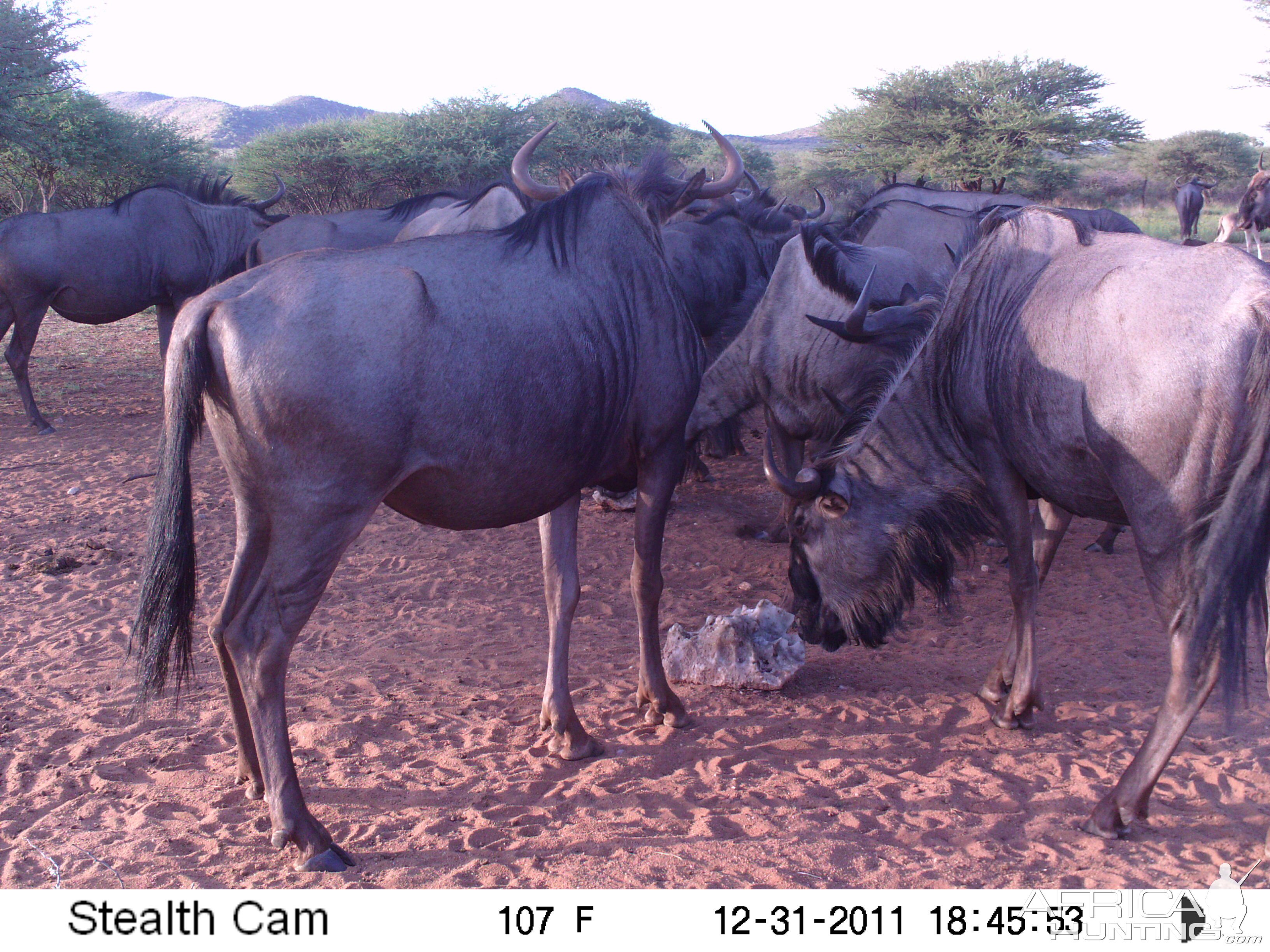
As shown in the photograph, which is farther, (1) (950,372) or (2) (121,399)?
(2) (121,399)

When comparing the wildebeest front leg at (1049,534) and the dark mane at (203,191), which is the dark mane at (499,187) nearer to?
the wildebeest front leg at (1049,534)

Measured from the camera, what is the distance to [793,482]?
3891mm

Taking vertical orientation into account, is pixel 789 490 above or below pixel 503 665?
above

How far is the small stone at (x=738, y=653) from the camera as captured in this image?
4207 mm

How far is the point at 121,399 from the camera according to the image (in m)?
9.78

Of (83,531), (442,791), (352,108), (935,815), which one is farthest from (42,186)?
(352,108)

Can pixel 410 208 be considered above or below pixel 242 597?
above

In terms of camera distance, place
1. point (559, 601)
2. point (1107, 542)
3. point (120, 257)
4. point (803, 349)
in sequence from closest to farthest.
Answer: point (559, 601), point (803, 349), point (1107, 542), point (120, 257)

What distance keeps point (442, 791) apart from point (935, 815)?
70.5 inches

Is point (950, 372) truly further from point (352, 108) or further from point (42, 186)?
point (352, 108)

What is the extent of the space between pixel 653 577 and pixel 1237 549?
6.89 feet

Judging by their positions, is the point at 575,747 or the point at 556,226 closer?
the point at 556,226

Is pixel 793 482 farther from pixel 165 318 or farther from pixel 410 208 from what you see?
pixel 165 318

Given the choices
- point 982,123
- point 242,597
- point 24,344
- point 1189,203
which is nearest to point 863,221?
point 242,597
